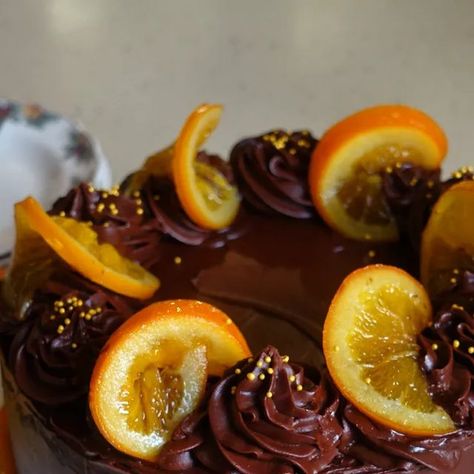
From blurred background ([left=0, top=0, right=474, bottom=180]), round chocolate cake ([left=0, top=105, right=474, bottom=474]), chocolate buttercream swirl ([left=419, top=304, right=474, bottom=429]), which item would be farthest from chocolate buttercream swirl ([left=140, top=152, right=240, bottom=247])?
blurred background ([left=0, top=0, right=474, bottom=180])

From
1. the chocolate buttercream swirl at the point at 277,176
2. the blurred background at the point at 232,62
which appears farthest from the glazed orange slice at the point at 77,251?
the blurred background at the point at 232,62

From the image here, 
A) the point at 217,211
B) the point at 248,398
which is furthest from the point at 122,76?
the point at 248,398

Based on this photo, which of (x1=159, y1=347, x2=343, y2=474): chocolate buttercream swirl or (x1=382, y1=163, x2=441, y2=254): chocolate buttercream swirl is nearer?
(x1=159, y1=347, x2=343, y2=474): chocolate buttercream swirl

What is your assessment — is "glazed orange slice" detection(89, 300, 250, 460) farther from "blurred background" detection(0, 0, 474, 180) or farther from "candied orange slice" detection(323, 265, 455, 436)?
"blurred background" detection(0, 0, 474, 180)

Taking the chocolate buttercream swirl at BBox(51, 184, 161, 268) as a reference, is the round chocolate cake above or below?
below

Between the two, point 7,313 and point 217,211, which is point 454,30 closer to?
point 217,211

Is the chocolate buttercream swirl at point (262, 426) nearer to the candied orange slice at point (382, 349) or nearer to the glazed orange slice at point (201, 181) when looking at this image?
the candied orange slice at point (382, 349)
